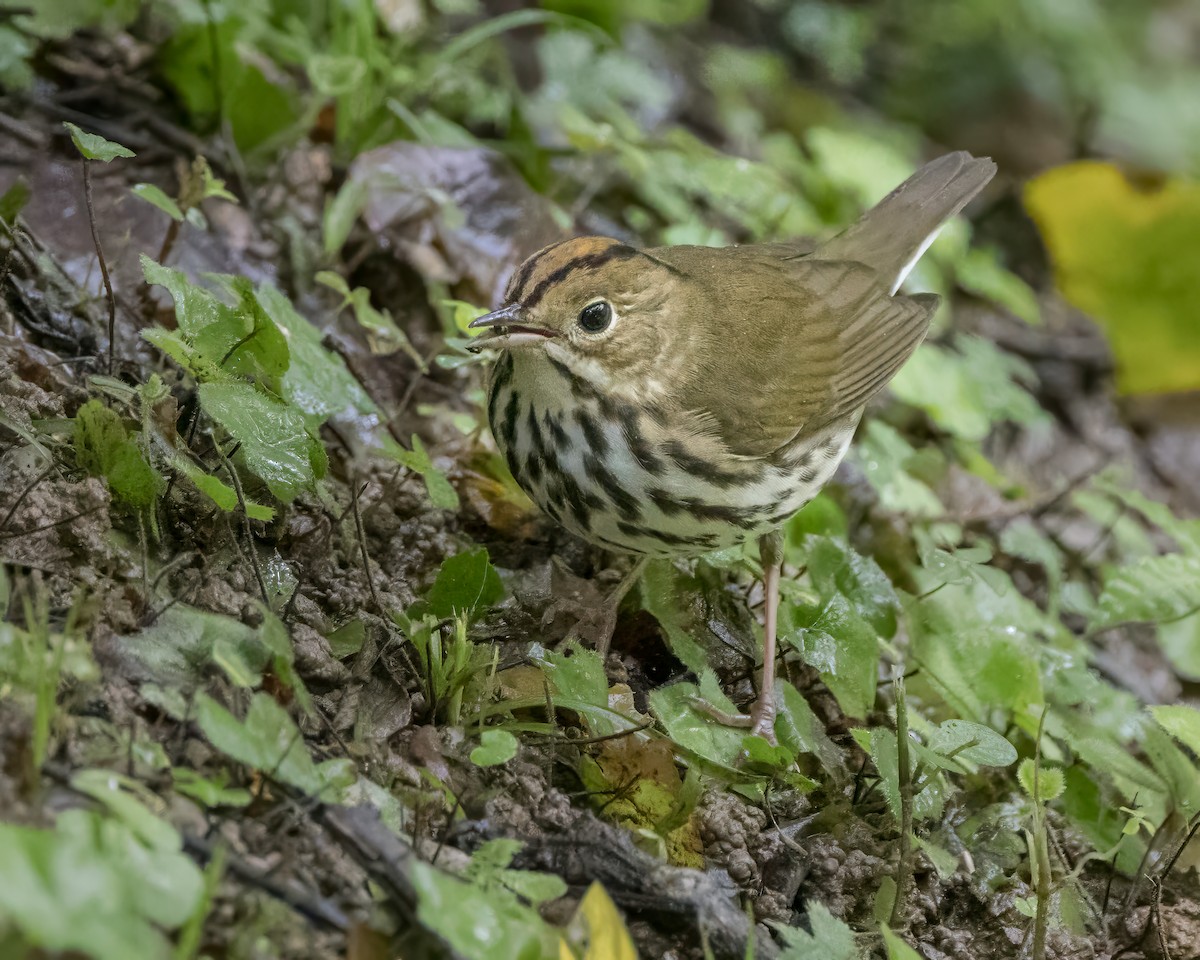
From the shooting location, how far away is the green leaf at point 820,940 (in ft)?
7.53

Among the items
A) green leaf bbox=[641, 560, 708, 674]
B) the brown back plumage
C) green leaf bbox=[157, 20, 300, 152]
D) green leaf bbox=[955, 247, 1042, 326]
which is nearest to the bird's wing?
the brown back plumage

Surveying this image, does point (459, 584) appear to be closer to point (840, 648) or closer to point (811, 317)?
point (840, 648)

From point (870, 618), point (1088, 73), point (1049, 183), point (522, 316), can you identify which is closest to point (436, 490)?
point (522, 316)

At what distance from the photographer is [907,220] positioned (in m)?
3.83

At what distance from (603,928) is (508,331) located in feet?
4.00

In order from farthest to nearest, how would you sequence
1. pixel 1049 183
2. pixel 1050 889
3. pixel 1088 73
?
pixel 1088 73 → pixel 1049 183 → pixel 1050 889

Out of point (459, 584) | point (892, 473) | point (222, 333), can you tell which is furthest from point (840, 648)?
point (222, 333)

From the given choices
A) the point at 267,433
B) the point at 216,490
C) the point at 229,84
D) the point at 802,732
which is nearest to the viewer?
the point at 216,490

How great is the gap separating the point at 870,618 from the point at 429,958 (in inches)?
62.1

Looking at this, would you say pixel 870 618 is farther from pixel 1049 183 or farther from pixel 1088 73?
pixel 1088 73

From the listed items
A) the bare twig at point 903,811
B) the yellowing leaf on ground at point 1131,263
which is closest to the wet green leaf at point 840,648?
the bare twig at point 903,811

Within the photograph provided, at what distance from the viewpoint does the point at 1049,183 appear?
6.14 metres

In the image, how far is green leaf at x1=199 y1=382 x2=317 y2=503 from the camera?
247 cm

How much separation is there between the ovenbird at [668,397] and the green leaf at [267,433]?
443 millimetres
